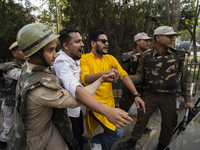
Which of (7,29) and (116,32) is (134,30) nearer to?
(116,32)

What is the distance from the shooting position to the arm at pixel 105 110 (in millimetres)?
1165

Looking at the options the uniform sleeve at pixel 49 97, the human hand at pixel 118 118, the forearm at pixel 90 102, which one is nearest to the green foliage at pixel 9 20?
the uniform sleeve at pixel 49 97

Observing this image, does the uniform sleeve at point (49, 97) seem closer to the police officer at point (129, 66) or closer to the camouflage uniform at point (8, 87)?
the camouflage uniform at point (8, 87)

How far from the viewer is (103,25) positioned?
5.93 m

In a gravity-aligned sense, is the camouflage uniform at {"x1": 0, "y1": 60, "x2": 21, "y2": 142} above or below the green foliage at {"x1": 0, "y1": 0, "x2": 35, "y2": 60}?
below

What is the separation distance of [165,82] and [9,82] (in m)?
2.61

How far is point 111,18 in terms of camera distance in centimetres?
584

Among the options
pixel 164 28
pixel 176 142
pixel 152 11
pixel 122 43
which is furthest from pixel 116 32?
pixel 176 142

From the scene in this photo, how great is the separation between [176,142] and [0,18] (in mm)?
7868

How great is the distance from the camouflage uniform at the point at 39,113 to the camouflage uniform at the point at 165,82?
1.50 m

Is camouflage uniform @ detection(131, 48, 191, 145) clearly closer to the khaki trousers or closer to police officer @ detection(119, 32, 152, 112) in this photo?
police officer @ detection(119, 32, 152, 112)

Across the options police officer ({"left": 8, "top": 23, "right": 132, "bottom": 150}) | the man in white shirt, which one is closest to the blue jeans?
the man in white shirt

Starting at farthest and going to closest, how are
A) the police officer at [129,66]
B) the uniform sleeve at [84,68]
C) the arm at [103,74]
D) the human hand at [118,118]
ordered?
the police officer at [129,66], the uniform sleeve at [84,68], the arm at [103,74], the human hand at [118,118]

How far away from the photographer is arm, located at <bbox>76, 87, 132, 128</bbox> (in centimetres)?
117
